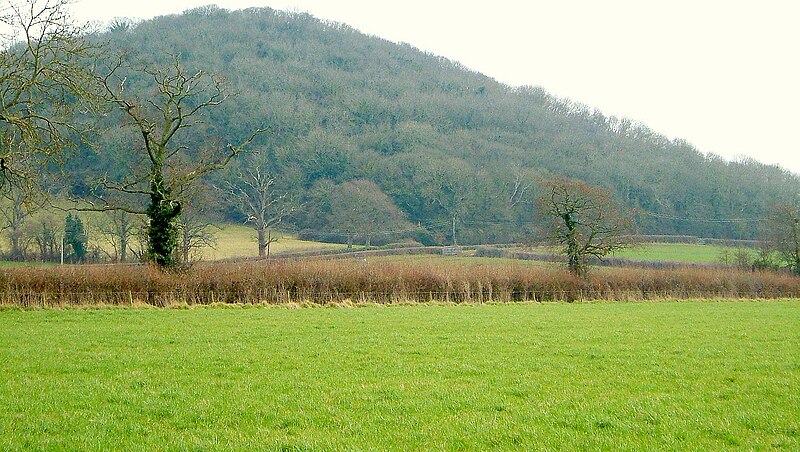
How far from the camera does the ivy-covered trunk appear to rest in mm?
29461

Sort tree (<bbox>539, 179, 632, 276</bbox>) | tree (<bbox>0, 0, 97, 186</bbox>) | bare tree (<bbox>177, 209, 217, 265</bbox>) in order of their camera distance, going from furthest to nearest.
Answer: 1. tree (<bbox>539, 179, 632, 276</bbox>)
2. bare tree (<bbox>177, 209, 217, 265</bbox>)
3. tree (<bbox>0, 0, 97, 186</bbox>)

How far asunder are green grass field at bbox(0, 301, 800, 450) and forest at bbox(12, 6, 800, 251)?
33.0 meters

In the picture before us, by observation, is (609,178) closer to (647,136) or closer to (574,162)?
(574,162)

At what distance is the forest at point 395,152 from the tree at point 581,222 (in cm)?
1231

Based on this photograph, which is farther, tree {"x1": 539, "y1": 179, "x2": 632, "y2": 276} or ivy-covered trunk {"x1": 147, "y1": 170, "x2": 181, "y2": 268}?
tree {"x1": 539, "y1": 179, "x2": 632, "y2": 276}

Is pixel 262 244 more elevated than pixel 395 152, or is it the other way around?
pixel 395 152

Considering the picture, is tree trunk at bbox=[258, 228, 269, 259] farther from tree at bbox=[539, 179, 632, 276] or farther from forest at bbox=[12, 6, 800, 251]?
tree at bbox=[539, 179, 632, 276]

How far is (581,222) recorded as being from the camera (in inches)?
1836

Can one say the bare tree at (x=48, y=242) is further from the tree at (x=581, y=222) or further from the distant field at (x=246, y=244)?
the tree at (x=581, y=222)

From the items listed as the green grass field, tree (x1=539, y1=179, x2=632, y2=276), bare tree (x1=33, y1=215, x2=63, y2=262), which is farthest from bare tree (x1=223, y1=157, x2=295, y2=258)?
the green grass field

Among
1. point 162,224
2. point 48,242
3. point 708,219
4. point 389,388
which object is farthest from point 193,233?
point 708,219

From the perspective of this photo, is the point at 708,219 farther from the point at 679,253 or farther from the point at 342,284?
the point at 342,284

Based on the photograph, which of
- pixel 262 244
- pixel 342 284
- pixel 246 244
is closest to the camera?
pixel 342 284

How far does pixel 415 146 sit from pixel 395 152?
2.73 metres
